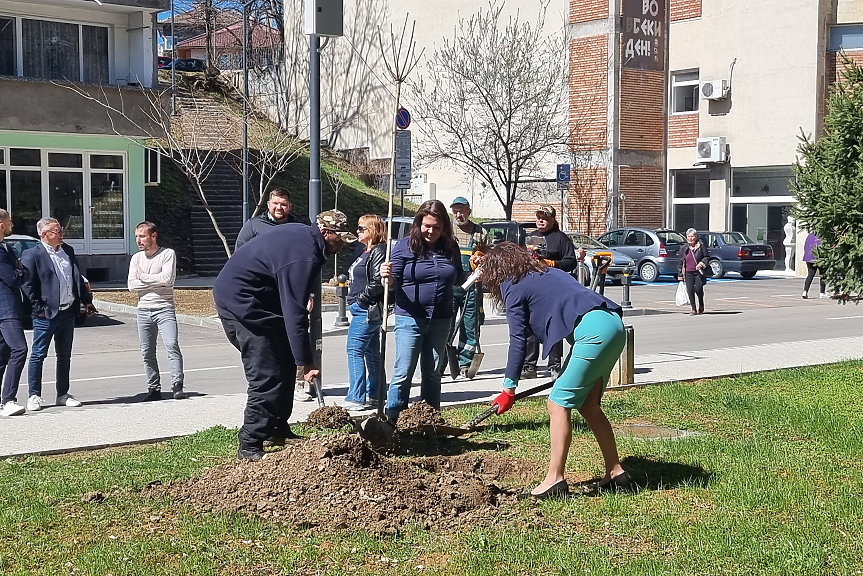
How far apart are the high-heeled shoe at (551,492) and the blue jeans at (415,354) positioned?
196 centimetres

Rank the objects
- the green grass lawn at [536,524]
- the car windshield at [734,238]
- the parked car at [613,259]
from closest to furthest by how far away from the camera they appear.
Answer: the green grass lawn at [536,524], the parked car at [613,259], the car windshield at [734,238]

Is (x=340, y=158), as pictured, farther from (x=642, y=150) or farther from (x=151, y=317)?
(x=151, y=317)

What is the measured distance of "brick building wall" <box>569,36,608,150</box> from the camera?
1420 inches

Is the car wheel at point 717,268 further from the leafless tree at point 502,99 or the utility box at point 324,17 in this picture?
the utility box at point 324,17

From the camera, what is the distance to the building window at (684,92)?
36625mm

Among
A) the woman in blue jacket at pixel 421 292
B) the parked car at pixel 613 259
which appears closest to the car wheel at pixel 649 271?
the parked car at pixel 613 259

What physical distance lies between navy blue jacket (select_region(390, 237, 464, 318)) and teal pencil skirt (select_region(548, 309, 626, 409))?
6.27ft

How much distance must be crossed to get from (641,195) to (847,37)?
27.5ft

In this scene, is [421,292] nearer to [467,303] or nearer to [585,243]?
[467,303]

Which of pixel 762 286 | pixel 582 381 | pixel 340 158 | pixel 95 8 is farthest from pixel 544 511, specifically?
pixel 340 158

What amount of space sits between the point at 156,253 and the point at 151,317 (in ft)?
2.30

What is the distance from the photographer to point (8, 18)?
24312 mm

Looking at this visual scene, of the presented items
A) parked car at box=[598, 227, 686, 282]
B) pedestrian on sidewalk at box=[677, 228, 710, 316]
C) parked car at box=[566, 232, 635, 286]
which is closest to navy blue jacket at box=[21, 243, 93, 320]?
pedestrian on sidewalk at box=[677, 228, 710, 316]

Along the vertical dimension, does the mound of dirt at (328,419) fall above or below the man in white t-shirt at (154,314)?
below
